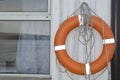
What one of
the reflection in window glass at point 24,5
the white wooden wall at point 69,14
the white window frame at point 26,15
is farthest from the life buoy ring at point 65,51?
the reflection in window glass at point 24,5

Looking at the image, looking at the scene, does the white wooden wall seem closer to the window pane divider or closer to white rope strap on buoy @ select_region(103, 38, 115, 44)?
the window pane divider

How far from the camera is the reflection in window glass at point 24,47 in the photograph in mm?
4199

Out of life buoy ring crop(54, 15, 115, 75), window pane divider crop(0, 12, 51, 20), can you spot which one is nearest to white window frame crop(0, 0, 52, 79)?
window pane divider crop(0, 12, 51, 20)

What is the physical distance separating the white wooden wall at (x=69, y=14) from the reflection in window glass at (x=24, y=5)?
0.15 m

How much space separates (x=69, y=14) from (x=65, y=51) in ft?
1.48

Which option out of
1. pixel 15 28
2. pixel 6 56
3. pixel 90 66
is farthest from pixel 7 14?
pixel 90 66

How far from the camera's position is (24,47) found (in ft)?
13.9

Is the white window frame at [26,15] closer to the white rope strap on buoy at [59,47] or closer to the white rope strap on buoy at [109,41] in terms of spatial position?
the white rope strap on buoy at [59,47]

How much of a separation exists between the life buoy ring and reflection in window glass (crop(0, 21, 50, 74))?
0.37m

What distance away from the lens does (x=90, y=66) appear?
12.4 feet

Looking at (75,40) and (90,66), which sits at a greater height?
(75,40)

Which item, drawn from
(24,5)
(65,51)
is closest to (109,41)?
(65,51)

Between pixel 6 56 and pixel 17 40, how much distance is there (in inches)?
8.3

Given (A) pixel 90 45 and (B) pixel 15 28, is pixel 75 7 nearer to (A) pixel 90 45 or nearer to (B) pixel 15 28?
(A) pixel 90 45
